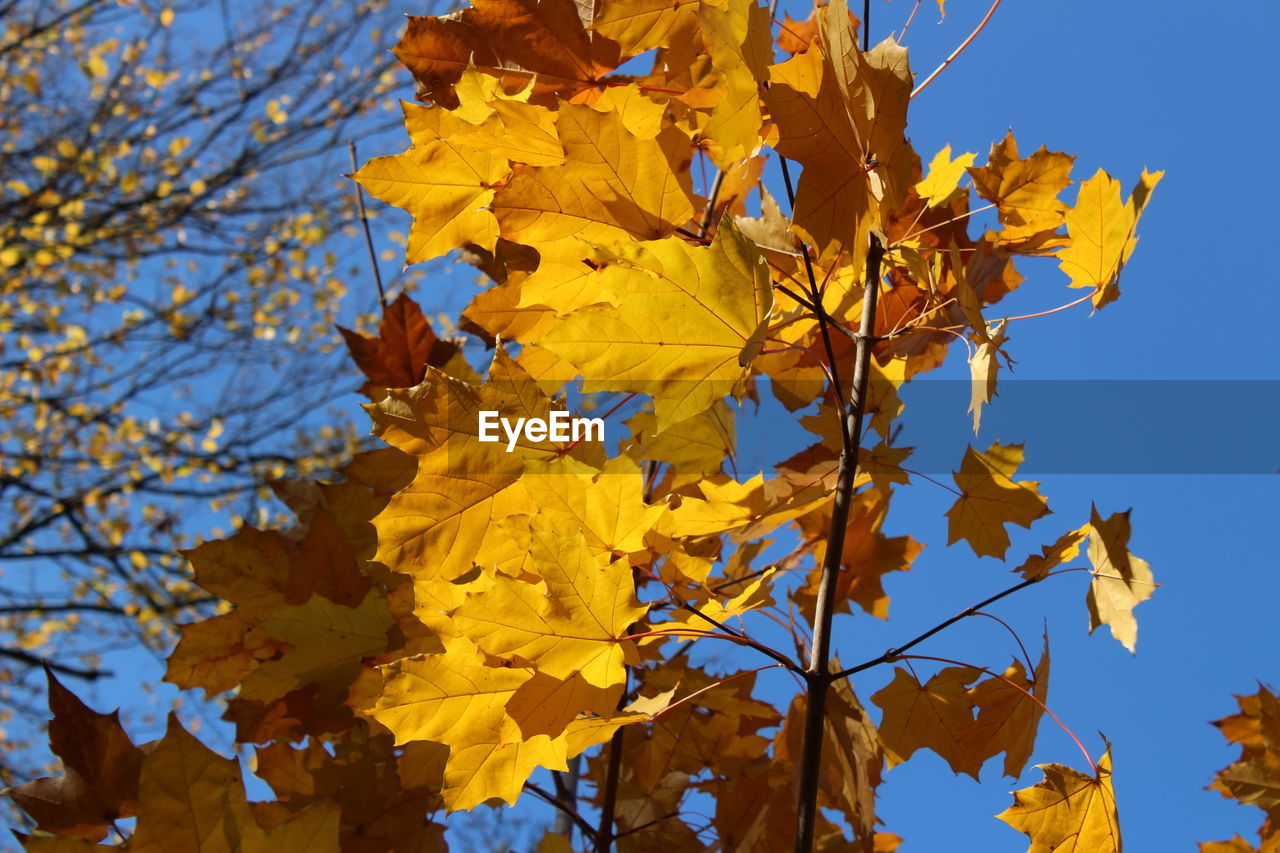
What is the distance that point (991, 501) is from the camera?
2.99 feet

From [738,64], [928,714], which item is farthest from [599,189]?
[928,714]

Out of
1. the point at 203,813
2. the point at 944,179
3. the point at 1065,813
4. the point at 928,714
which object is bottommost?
the point at 203,813

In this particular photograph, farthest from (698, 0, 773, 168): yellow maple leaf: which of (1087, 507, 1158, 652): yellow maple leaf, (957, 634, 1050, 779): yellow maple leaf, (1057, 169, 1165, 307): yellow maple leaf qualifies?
(957, 634, 1050, 779): yellow maple leaf

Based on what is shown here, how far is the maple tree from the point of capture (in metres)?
0.65

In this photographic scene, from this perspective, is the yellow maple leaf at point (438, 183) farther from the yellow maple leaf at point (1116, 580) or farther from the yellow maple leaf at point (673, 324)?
the yellow maple leaf at point (1116, 580)

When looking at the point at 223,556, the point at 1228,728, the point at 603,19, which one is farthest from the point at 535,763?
the point at 1228,728

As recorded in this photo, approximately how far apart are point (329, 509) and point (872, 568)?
673 millimetres

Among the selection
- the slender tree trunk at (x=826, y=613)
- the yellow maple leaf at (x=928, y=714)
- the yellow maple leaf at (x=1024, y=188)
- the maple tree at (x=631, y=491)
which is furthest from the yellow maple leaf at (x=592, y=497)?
the yellow maple leaf at (x=1024, y=188)

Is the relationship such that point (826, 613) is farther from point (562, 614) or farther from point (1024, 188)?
point (1024, 188)

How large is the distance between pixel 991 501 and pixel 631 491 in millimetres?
408

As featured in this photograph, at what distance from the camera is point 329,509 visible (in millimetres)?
1092

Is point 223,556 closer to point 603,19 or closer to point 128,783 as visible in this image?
point 128,783

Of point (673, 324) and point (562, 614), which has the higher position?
point (673, 324)

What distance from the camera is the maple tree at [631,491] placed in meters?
0.65
